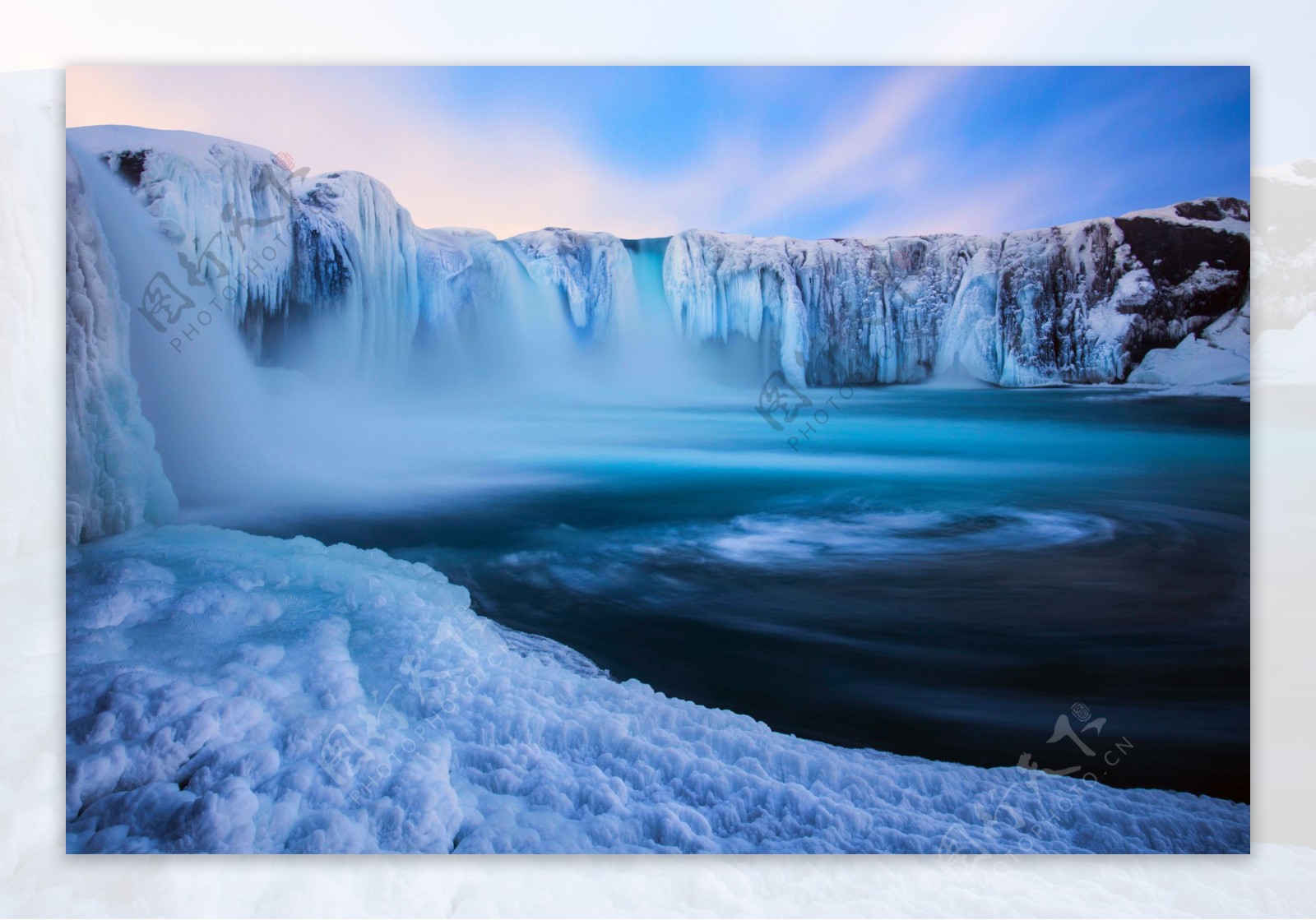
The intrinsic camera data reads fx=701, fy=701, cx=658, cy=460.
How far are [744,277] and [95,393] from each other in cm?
169

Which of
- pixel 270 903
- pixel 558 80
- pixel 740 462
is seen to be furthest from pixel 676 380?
pixel 270 903

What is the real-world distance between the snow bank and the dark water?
1.22 feet

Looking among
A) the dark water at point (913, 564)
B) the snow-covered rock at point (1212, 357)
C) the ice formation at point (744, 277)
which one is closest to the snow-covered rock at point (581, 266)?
the ice formation at point (744, 277)

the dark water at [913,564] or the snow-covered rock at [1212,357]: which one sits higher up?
the snow-covered rock at [1212,357]

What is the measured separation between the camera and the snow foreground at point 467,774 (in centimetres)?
169

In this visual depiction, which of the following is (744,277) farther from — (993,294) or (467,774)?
(467,774)

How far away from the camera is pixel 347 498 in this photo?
1.82 meters

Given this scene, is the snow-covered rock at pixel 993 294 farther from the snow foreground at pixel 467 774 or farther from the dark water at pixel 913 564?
the snow foreground at pixel 467 774

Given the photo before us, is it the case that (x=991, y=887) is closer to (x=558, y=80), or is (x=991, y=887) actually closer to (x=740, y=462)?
(x=740, y=462)

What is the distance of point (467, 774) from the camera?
67.0 inches

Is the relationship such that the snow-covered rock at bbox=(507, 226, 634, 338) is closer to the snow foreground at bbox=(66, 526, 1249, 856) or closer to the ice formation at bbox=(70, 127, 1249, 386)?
the ice formation at bbox=(70, 127, 1249, 386)

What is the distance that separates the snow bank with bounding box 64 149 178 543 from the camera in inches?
69.7

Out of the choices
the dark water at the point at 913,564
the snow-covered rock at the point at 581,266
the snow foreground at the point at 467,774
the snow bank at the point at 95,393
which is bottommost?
the snow foreground at the point at 467,774

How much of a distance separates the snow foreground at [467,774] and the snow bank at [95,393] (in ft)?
0.97
